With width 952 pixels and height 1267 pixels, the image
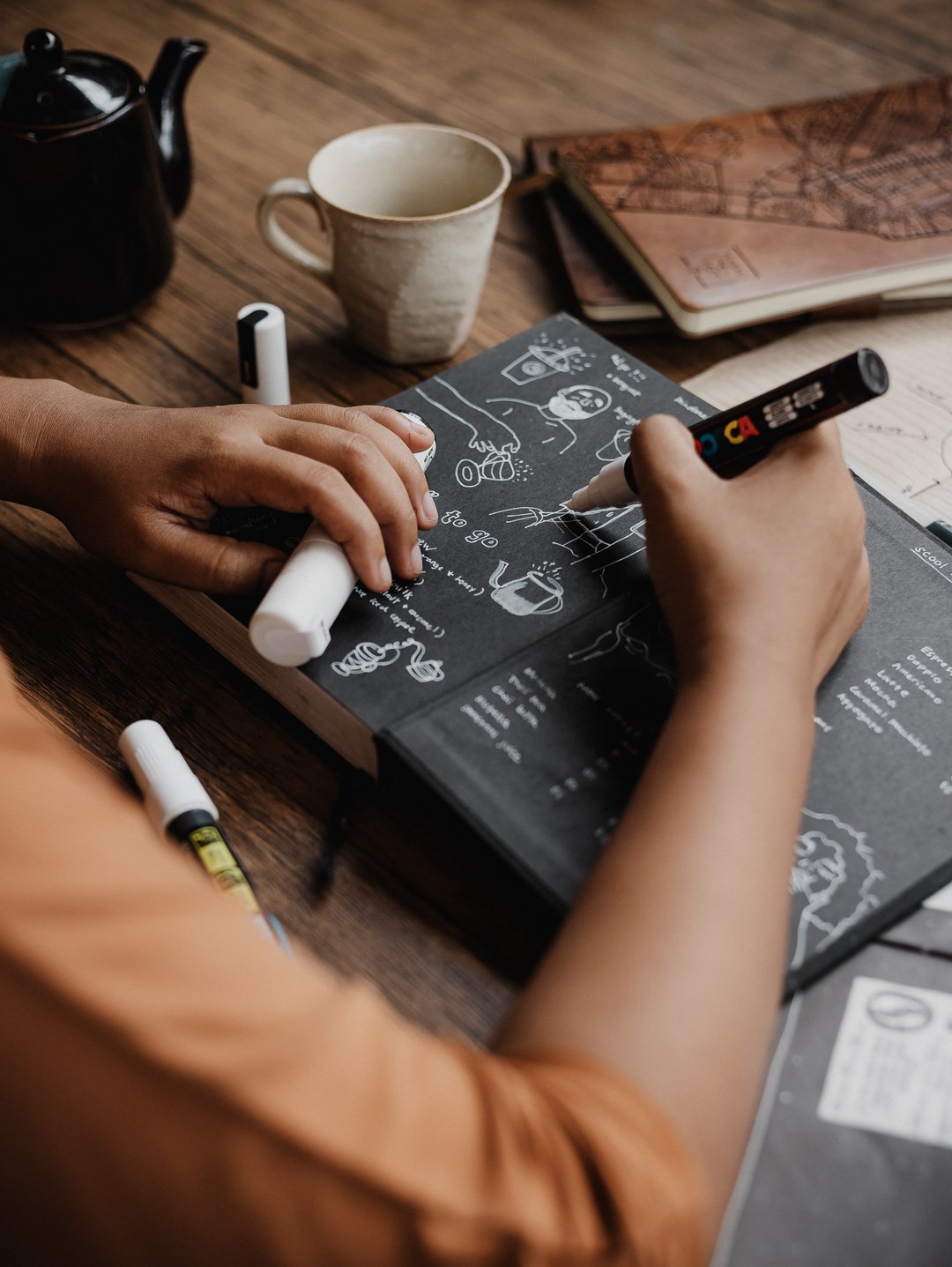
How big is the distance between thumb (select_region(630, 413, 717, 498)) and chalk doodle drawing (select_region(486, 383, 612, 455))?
138 mm

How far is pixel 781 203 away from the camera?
90 centimetres

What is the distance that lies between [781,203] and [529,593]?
0.51 m

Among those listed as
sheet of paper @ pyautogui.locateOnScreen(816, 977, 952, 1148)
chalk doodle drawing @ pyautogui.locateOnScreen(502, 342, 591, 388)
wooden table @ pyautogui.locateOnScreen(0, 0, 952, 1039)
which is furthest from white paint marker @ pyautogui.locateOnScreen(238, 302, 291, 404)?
sheet of paper @ pyautogui.locateOnScreen(816, 977, 952, 1148)

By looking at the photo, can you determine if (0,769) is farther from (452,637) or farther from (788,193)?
(788,193)

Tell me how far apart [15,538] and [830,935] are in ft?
1.80

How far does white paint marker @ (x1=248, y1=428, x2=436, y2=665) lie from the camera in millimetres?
537

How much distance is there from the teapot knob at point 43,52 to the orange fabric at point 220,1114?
0.62m

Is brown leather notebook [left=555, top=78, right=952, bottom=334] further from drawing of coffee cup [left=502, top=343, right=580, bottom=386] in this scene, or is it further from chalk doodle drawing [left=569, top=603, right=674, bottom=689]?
chalk doodle drawing [left=569, top=603, right=674, bottom=689]

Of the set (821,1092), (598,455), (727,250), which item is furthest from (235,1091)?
(727,250)

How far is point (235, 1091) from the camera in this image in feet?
0.94

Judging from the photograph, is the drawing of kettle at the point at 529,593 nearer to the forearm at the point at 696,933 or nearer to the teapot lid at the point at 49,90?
the forearm at the point at 696,933

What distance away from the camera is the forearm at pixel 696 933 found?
0.39m

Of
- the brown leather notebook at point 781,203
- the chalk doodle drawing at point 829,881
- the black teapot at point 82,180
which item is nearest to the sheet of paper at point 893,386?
the brown leather notebook at point 781,203

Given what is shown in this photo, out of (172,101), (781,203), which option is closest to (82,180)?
(172,101)
